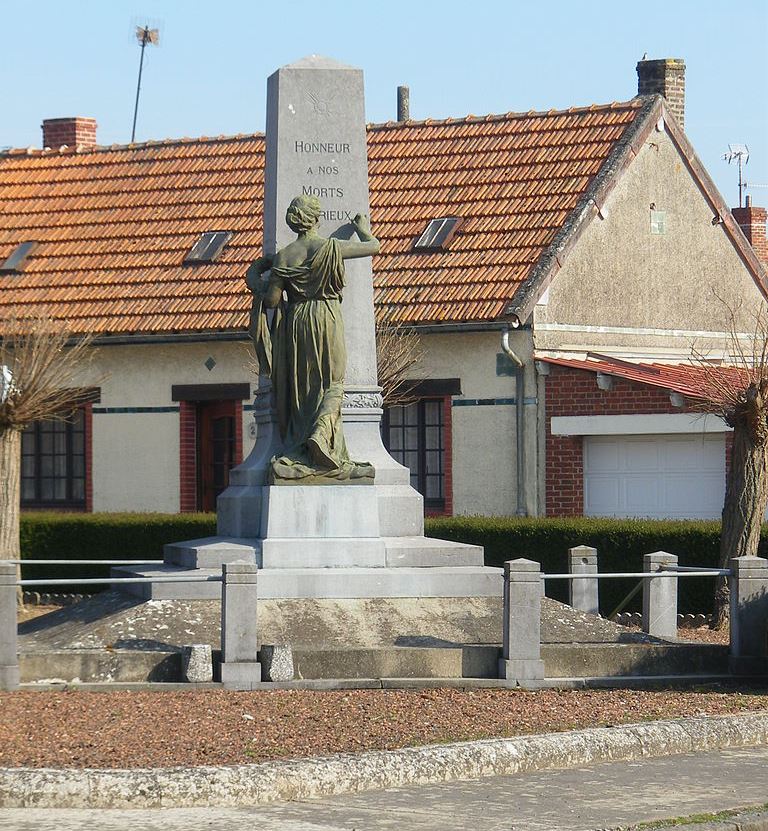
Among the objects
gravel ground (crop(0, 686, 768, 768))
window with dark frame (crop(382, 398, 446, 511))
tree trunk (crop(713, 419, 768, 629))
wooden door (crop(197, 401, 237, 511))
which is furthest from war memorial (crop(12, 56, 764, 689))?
wooden door (crop(197, 401, 237, 511))

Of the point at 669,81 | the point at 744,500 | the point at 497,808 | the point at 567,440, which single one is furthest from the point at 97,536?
the point at 497,808

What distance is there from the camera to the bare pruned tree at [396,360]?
2406 centimetres

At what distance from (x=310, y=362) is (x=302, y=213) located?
1.23 meters

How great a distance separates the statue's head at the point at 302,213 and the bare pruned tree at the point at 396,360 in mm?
7694

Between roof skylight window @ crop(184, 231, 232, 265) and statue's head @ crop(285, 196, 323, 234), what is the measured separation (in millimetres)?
13608

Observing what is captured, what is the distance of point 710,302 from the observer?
29266 millimetres

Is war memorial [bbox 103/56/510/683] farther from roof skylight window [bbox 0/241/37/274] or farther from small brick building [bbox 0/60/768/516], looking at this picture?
roof skylight window [bbox 0/241/37/274]

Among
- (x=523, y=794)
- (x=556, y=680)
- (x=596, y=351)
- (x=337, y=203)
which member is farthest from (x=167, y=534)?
(x=523, y=794)

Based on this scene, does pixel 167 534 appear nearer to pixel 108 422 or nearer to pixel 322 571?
pixel 108 422

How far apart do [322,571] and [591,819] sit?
5.59 meters

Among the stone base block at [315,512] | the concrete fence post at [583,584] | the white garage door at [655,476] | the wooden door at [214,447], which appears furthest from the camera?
the wooden door at [214,447]

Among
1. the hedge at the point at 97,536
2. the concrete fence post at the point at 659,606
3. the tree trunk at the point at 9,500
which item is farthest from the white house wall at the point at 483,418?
the concrete fence post at the point at 659,606

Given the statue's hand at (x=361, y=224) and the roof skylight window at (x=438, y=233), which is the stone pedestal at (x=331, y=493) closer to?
the statue's hand at (x=361, y=224)

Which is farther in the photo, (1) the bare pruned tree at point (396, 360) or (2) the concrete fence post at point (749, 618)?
(1) the bare pruned tree at point (396, 360)
